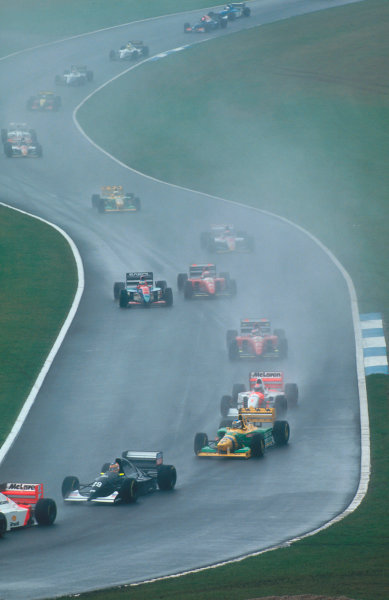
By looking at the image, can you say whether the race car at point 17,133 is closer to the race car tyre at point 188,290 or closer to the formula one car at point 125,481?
the race car tyre at point 188,290

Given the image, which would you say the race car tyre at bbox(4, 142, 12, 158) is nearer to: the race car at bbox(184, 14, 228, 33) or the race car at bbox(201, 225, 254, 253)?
the race car at bbox(201, 225, 254, 253)

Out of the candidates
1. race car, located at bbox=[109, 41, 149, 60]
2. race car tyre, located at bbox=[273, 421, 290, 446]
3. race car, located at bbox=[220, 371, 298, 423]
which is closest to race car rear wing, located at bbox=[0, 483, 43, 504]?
race car, located at bbox=[220, 371, 298, 423]

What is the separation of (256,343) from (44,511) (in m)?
17.4

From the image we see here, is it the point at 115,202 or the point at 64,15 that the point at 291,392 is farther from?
the point at 64,15

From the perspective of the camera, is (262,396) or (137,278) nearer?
(262,396)

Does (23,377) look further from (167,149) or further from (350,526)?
(167,149)

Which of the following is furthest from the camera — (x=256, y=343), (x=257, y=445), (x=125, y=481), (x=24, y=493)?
(x=256, y=343)

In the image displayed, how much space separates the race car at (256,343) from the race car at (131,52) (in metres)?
68.5

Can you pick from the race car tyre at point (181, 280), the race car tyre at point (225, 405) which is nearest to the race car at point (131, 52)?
the race car tyre at point (181, 280)

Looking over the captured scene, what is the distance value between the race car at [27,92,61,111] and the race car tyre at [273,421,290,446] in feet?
208

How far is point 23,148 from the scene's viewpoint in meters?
77.9

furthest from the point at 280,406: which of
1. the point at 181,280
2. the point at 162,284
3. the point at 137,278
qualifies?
the point at 181,280

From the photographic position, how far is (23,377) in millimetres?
39750

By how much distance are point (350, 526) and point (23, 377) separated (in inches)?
722
